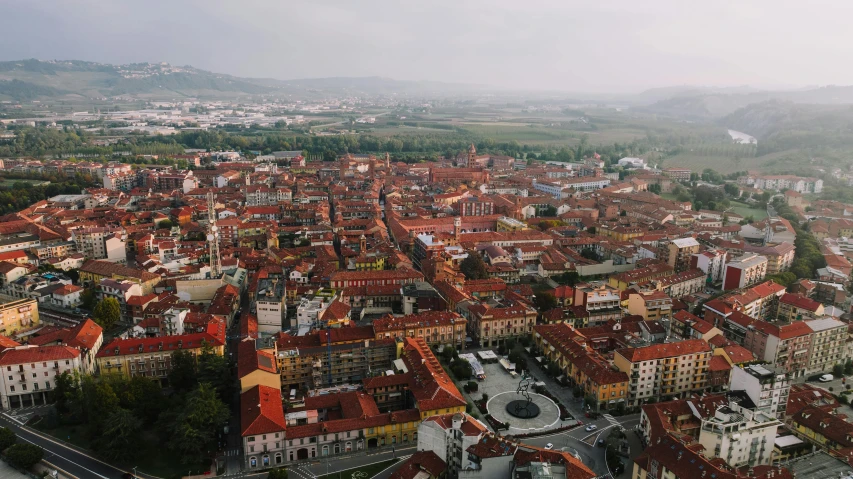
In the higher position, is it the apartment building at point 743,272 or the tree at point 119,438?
the apartment building at point 743,272

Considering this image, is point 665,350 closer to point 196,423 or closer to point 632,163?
point 196,423

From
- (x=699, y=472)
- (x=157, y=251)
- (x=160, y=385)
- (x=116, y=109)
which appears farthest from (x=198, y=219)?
(x=116, y=109)

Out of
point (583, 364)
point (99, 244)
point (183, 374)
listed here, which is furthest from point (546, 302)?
point (99, 244)

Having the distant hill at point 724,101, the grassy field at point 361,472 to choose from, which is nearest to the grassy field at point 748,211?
the grassy field at point 361,472

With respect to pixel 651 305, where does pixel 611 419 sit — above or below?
below

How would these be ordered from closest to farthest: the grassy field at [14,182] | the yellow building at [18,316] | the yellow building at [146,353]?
the yellow building at [146,353], the yellow building at [18,316], the grassy field at [14,182]

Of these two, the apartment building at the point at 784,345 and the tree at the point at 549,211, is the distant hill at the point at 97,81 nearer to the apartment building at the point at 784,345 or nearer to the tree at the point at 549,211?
the tree at the point at 549,211

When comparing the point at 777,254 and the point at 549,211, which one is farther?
the point at 549,211
